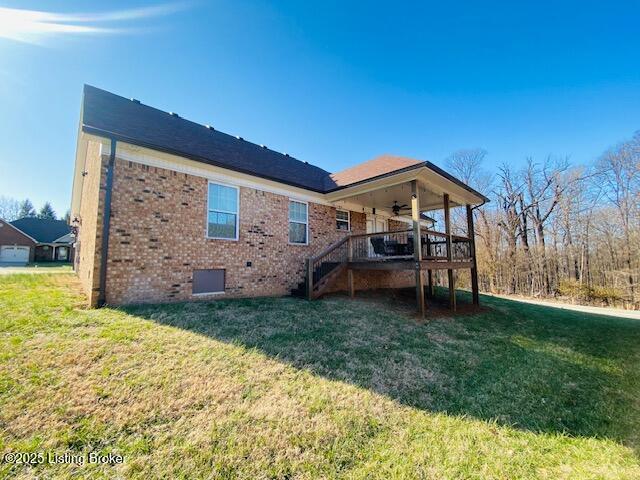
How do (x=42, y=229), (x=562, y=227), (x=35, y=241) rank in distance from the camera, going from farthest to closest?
(x=42, y=229) → (x=35, y=241) → (x=562, y=227)

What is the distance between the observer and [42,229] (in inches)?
1438

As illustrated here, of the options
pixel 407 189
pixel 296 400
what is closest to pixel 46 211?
pixel 407 189

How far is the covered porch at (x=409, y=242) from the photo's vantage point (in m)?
8.03

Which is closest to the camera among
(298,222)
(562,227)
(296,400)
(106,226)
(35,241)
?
(296,400)

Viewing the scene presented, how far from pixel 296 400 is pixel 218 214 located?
6.39 meters

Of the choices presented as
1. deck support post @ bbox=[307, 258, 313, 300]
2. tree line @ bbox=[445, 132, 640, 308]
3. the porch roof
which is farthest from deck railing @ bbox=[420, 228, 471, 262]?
tree line @ bbox=[445, 132, 640, 308]

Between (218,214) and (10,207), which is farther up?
(10,207)

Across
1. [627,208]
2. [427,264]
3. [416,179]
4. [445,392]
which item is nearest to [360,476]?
[445,392]

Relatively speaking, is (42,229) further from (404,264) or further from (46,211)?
(404,264)

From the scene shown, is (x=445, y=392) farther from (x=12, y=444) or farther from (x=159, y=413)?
(x=12, y=444)

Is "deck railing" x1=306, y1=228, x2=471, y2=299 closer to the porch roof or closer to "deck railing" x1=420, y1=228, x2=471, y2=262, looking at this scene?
"deck railing" x1=420, y1=228, x2=471, y2=262

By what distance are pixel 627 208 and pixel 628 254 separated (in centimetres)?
321

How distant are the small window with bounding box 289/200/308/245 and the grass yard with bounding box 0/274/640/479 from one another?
4.70 meters

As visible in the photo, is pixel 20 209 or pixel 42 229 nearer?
pixel 42 229
